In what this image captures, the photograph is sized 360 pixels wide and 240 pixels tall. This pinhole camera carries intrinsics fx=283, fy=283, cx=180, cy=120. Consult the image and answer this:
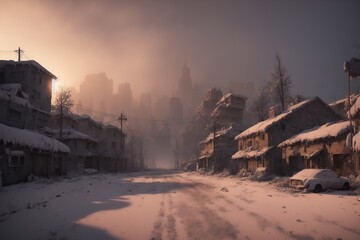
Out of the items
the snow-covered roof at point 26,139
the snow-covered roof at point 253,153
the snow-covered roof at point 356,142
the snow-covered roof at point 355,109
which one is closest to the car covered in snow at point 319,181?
the snow-covered roof at point 356,142

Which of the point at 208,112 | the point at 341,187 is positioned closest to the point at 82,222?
the point at 341,187

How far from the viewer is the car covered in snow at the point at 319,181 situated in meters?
17.6

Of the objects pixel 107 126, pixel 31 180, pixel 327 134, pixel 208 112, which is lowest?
pixel 31 180

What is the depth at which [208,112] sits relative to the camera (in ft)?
311

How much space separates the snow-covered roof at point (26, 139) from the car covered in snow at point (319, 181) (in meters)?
21.4

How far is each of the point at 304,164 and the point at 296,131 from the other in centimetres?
695

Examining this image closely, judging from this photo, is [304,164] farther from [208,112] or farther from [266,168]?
[208,112]

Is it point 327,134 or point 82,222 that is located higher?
point 327,134

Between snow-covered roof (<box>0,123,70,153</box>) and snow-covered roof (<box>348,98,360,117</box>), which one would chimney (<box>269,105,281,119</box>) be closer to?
snow-covered roof (<box>348,98,360,117</box>)

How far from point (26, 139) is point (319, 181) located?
23.5 metres

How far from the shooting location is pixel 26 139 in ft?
81.8

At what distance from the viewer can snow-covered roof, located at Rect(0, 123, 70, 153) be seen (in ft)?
71.7

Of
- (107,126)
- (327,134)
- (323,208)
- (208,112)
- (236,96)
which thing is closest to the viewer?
(323,208)

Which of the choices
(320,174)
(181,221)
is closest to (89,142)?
(320,174)
